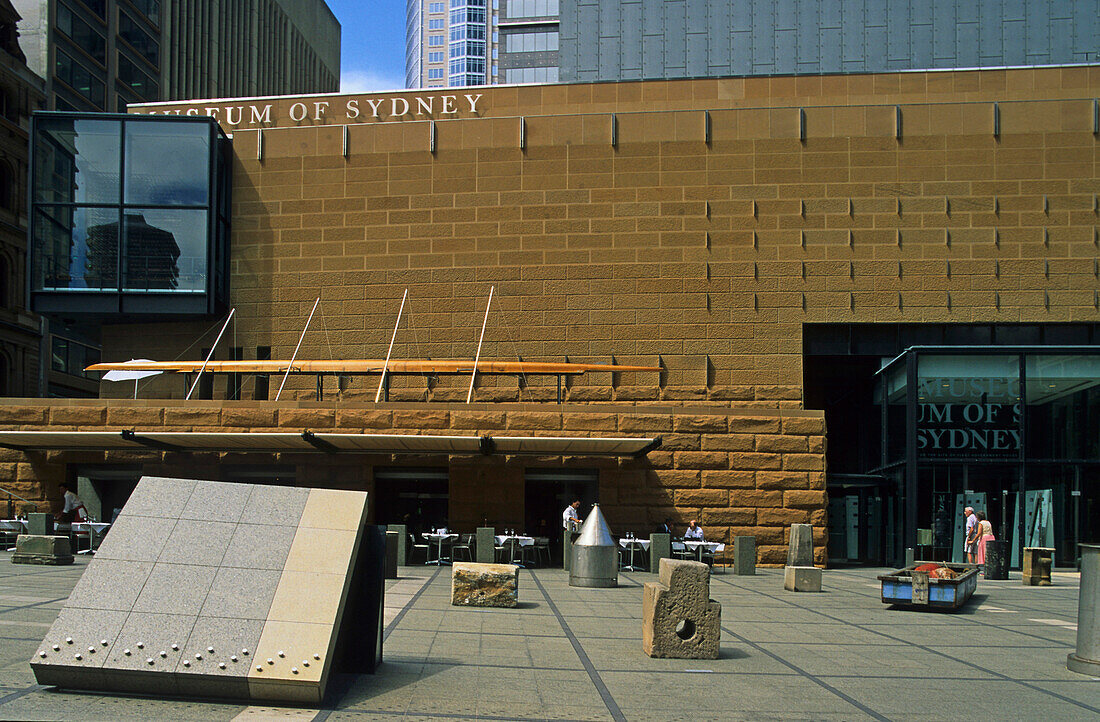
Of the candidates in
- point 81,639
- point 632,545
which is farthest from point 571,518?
point 81,639

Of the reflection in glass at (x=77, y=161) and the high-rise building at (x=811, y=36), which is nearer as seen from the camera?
the reflection in glass at (x=77, y=161)

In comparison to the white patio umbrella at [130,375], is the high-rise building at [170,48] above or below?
above

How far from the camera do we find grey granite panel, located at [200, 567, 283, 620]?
7.97m

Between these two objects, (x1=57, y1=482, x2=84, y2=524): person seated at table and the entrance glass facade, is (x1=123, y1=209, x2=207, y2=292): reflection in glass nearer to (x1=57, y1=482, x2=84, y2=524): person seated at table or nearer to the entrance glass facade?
(x1=57, y1=482, x2=84, y2=524): person seated at table

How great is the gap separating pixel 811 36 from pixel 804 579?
30.1 metres

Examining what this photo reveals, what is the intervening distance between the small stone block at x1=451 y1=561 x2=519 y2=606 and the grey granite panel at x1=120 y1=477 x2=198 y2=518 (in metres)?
5.58

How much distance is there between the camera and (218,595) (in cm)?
809

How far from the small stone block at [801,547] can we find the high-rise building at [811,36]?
25686 mm

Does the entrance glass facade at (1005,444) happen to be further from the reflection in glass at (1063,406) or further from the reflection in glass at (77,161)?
the reflection in glass at (77,161)

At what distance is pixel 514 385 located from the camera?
26312mm

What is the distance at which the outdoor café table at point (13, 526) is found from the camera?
75.3 ft

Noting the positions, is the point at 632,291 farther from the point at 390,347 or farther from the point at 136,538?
the point at 136,538

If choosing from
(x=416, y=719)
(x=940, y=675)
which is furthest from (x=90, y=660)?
(x=940, y=675)

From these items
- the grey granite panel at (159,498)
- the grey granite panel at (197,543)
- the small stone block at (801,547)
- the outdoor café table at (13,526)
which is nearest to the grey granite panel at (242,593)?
the grey granite panel at (197,543)
